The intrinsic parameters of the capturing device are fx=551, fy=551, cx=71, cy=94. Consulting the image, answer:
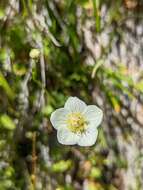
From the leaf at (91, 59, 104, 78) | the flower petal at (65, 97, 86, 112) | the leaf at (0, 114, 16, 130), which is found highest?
the leaf at (91, 59, 104, 78)

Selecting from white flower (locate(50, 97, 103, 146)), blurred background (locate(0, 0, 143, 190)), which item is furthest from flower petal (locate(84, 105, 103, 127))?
blurred background (locate(0, 0, 143, 190))

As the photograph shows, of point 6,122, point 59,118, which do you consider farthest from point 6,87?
point 59,118

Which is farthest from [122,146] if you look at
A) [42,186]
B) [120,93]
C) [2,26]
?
[2,26]

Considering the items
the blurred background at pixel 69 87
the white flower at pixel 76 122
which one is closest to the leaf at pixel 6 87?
the blurred background at pixel 69 87

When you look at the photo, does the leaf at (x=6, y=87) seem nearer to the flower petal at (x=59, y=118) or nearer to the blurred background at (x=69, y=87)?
the blurred background at (x=69, y=87)

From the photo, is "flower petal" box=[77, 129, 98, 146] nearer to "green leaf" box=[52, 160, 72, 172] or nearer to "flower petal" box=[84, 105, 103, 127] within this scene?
"flower petal" box=[84, 105, 103, 127]

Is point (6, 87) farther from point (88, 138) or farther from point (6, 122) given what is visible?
point (88, 138)
